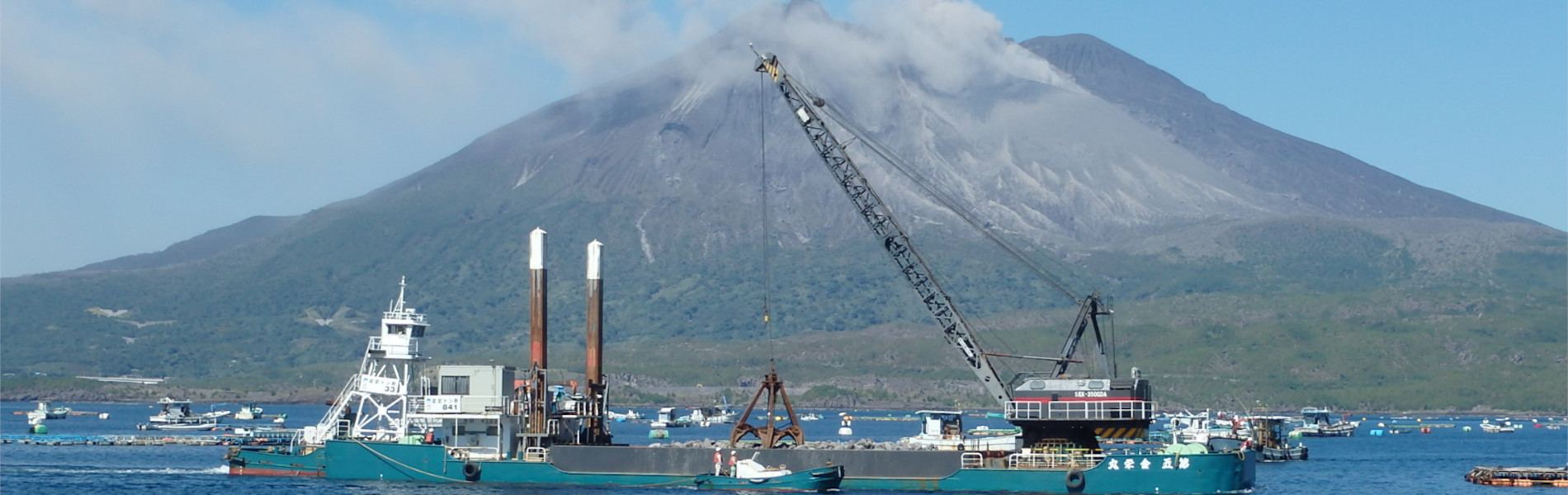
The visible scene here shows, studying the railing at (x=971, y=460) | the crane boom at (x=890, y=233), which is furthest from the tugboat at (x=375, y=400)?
the railing at (x=971, y=460)

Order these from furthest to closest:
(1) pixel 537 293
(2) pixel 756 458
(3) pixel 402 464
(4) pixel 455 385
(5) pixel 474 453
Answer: (1) pixel 537 293 < (4) pixel 455 385 < (3) pixel 402 464 < (5) pixel 474 453 < (2) pixel 756 458

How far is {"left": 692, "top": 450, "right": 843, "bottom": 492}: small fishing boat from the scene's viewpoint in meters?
68.1

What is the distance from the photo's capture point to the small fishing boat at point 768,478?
224ft

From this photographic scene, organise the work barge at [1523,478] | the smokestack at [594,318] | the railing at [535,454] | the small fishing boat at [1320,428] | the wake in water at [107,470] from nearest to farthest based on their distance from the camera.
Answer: the railing at [535,454], the smokestack at [594,318], the work barge at [1523,478], the wake in water at [107,470], the small fishing boat at [1320,428]

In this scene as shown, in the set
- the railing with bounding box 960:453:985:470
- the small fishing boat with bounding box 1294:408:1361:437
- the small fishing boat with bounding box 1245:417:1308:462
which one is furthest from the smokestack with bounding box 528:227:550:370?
the small fishing boat with bounding box 1294:408:1361:437

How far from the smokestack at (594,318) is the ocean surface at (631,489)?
690 centimetres

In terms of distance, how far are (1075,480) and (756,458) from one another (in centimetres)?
1147

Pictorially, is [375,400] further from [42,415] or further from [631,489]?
[42,415]

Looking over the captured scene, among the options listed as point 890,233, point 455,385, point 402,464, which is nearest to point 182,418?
point 402,464

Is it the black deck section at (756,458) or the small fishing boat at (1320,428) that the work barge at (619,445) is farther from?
the small fishing boat at (1320,428)

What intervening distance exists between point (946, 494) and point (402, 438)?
21.3 metres

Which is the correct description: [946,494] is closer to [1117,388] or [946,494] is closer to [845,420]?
[1117,388]

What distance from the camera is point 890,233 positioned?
82.4m

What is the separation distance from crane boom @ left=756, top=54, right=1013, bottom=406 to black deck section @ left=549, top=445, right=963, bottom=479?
10389 mm
